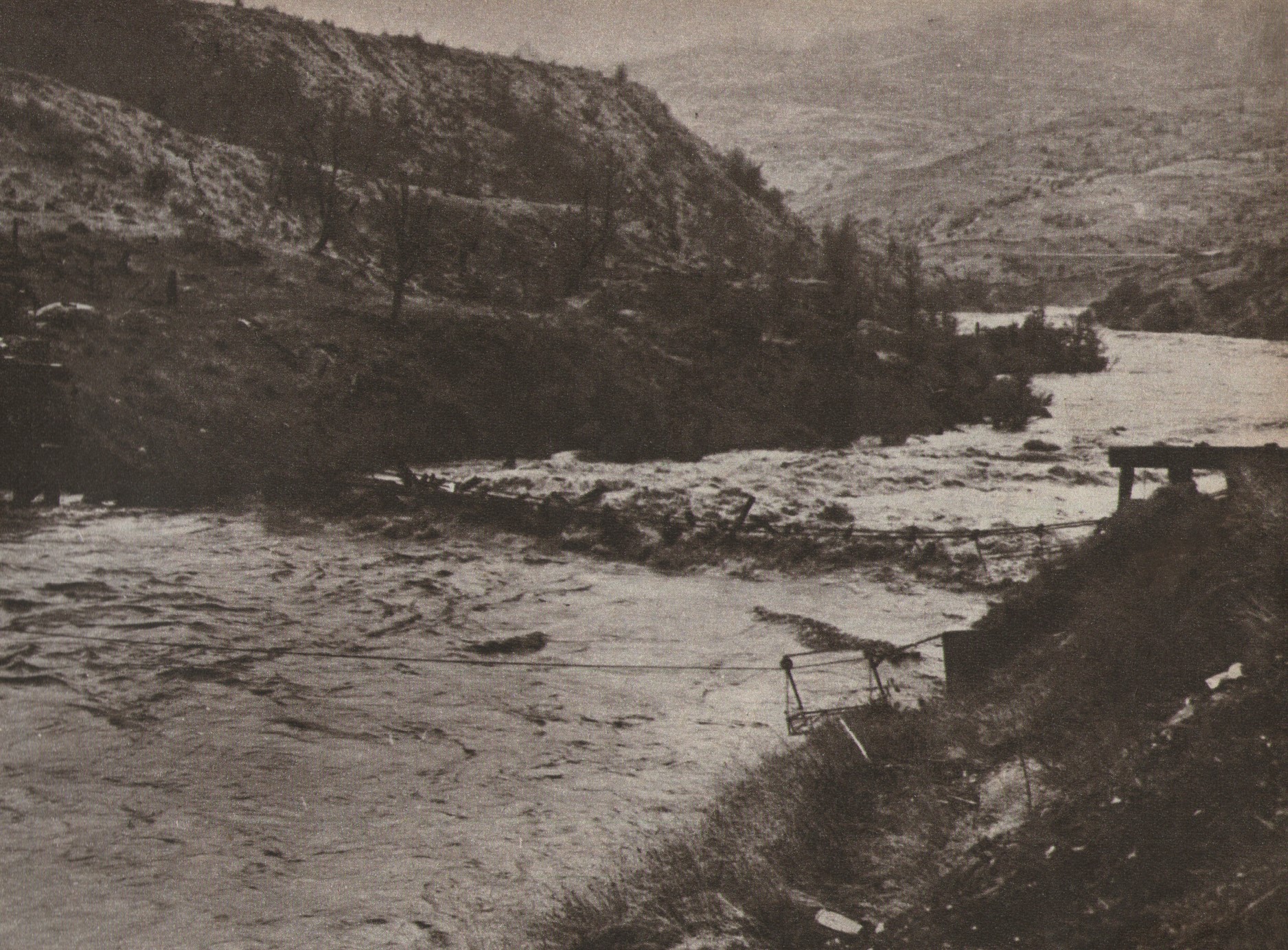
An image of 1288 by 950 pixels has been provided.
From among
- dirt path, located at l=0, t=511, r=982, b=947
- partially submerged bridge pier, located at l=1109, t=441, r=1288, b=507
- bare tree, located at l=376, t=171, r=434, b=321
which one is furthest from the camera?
bare tree, located at l=376, t=171, r=434, b=321

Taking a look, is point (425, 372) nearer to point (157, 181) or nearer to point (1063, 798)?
point (157, 181)

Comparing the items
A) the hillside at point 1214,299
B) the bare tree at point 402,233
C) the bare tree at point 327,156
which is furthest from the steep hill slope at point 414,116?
the hillside at point 1214,299

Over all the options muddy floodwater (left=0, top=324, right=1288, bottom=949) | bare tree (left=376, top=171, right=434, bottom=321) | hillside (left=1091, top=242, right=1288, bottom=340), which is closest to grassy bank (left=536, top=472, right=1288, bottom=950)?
muddy floodwater (left=0, top=324, right=1288, bottom=949)

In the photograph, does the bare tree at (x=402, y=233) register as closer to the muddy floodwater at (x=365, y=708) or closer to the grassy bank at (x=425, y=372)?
the grassy bank at (x=425, y=372)

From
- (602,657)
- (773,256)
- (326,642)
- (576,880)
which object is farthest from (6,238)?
(773,256)

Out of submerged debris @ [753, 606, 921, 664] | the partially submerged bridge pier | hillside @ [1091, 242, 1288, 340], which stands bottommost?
submerged debris @ [753, 606, 921, 664]

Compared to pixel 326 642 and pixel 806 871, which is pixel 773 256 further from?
pixel 806 871

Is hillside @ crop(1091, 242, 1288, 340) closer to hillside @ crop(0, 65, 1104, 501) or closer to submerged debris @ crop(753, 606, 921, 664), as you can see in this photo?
hillside @ crop(0, 65, 1104, 501)
